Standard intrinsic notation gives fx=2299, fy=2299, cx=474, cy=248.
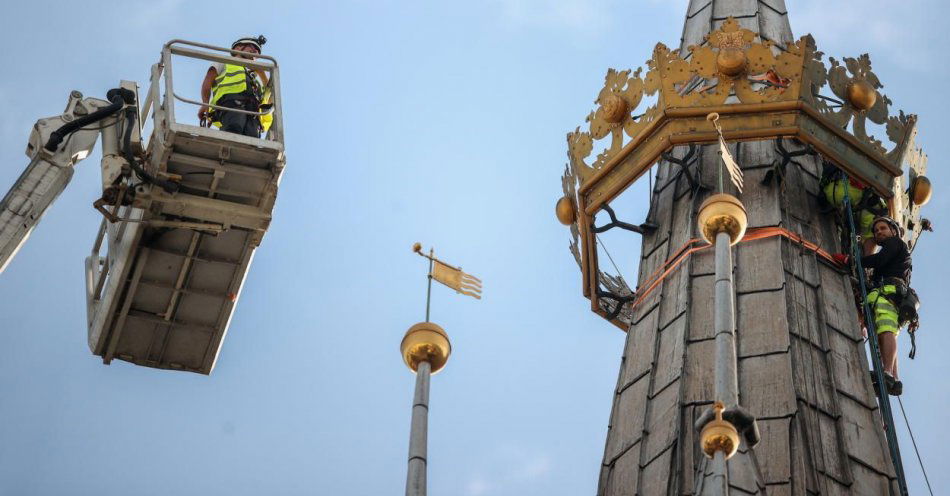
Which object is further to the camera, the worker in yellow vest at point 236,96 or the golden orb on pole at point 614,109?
the golden orb on pole at point 614,109

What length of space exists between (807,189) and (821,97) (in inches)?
66.7

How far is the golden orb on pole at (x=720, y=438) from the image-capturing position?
85.1 ft

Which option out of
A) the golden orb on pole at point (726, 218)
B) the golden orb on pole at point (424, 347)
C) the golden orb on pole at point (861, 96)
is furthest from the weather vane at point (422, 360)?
the golden orb on pole at point (861, 96)

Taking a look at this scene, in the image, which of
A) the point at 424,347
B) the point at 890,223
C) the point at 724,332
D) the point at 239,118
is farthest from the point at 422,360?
the point at 890,223

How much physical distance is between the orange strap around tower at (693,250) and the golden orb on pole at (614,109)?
336 cm

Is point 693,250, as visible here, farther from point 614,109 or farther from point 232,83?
point 232,83

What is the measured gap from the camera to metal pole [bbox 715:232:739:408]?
27500 mm

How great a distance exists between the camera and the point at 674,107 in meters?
38.4

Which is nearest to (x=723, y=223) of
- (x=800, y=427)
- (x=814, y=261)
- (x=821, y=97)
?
(x=800, y=427)

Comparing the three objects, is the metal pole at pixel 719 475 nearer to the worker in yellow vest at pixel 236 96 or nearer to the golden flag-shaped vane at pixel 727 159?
the golden flag-shaped vane at pixel 727 159

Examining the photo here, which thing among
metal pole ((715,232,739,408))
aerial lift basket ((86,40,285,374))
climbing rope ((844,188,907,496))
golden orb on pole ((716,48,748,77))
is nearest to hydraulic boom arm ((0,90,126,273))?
aerial lift basket ((86,40,285,374))

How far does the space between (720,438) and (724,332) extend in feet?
8.25

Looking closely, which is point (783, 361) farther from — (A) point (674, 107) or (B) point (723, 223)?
(A) point (674, 107)

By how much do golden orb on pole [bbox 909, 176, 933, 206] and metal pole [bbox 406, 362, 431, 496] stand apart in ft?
41.8
